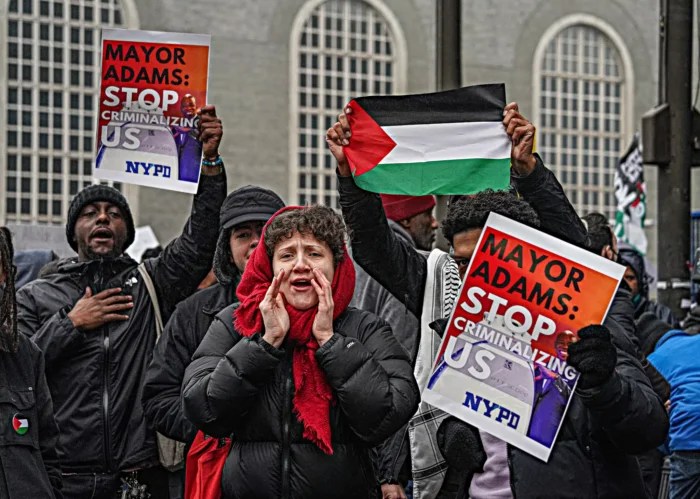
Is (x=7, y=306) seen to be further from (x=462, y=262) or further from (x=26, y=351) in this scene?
(x=462, y=262)

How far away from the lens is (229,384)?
3957 mm

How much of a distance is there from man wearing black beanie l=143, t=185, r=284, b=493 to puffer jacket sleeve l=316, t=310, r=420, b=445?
3.74 feet

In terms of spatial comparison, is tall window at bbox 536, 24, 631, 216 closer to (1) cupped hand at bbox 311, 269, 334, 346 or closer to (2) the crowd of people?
(2) the crowd of people

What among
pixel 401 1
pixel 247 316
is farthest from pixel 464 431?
pixel 401 1

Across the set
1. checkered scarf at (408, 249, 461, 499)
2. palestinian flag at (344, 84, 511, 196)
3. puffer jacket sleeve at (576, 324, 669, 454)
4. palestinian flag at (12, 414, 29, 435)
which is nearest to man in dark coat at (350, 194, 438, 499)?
checkered scarf at (408, 249, 461, 499)

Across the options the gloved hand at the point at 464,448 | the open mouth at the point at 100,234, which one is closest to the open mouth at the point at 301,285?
the gloved hand at the point at 464,448

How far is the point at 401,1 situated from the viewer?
24.5 metres

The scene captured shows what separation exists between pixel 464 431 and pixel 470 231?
71 centimetres

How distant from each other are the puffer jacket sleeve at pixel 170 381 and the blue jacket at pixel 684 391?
2.36 meters

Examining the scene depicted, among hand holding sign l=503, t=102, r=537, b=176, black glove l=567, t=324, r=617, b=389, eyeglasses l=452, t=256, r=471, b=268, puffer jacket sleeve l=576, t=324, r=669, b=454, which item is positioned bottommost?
puffer jacket sleeve l=576, t=324, r=669, b=454

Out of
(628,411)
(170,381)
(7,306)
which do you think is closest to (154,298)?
(170,381)

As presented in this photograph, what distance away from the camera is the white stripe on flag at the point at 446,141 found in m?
4.57

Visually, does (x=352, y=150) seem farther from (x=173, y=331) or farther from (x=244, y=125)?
(x=244, y=125)

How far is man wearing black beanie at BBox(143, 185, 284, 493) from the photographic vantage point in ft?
16.5
